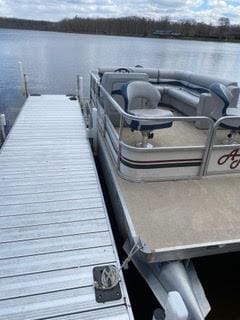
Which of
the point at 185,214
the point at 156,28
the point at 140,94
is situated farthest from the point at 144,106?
the point at 156,28

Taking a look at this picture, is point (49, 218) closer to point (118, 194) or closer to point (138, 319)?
point (118, 194)

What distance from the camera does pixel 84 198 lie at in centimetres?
248

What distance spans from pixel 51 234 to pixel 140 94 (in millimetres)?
1874

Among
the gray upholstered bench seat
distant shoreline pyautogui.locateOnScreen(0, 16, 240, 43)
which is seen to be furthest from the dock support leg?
distant shoreline pyautogui.locateOnScreen(0, 16, 240, 43)

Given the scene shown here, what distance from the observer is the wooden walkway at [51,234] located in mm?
1553

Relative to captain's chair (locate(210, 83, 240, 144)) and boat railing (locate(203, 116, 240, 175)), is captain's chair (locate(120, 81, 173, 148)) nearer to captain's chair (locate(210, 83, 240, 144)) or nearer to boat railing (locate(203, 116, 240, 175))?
boat railing (locate(203, 116, 240, 175))

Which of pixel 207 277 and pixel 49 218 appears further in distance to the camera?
pixel 207 277

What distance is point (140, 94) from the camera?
3193mm

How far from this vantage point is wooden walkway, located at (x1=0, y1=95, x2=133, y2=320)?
61.2 inches

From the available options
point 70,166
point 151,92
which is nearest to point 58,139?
point 70,166

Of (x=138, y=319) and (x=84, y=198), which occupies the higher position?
(x=84, y=198)

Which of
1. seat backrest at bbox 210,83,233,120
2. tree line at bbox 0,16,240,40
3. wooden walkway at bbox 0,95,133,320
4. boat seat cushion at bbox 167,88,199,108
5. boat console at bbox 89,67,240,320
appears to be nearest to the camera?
wooden walkway at bbox 0,95,133,320

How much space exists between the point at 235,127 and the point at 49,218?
2.10 m

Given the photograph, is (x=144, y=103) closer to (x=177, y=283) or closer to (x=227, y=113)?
(x=227, y=113)
